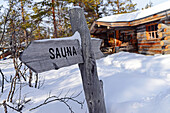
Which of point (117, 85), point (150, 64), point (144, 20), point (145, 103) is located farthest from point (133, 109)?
point (144, 20)

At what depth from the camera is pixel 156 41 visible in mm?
8578

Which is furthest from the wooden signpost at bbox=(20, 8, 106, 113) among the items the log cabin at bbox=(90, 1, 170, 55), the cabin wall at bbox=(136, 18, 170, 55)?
the cabin wall at bbox=(136, 18, 170, 55)

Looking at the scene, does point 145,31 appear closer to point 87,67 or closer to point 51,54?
point 87,67

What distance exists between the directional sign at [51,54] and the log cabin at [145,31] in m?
7.98

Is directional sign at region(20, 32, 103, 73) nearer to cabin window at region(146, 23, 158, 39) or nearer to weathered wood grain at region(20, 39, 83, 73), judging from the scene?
weathered wood grain at region(20, 39, 83, 73)

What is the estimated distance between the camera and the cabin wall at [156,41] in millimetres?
7834

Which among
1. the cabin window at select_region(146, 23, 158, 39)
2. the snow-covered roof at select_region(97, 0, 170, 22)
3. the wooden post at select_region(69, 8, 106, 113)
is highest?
the snow-covered roof at select_region(97, 0, 170, 22)

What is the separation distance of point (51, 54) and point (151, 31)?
32.0 feet

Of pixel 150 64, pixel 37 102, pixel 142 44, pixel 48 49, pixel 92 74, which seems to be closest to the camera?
pixel 48 49

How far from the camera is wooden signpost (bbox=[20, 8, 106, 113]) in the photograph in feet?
3.91

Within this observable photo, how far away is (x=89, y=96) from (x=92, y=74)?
0.99ft

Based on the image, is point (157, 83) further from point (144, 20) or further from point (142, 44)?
point (142, 44)

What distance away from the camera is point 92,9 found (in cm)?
2317

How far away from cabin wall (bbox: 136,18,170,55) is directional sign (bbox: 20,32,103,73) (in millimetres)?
8318
